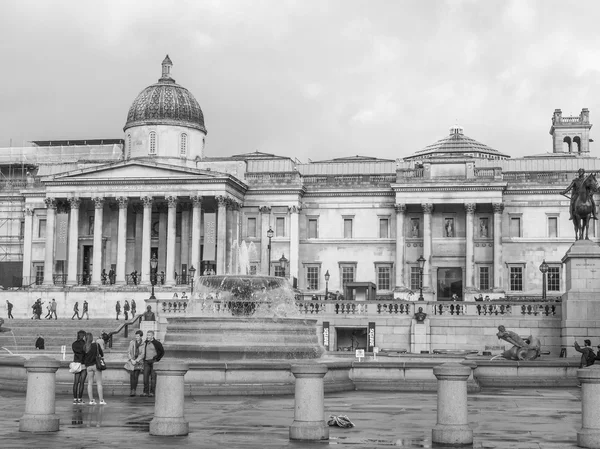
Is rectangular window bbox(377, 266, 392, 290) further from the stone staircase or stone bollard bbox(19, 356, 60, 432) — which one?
stone bollard bbox(19, 356, 60, 432)

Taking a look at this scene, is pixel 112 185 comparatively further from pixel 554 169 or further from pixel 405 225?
pixel 554 169

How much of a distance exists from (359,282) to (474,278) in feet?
29.0

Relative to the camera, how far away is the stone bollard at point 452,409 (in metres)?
18.7

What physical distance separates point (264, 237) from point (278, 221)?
1.78m

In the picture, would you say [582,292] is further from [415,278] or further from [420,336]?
[415,278]

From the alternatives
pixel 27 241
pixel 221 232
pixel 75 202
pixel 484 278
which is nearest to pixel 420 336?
pixel 484 278

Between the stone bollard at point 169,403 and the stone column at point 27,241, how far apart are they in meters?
68.1

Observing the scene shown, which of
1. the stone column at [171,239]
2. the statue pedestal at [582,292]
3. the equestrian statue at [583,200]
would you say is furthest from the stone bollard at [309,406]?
the stone column at [171,239]

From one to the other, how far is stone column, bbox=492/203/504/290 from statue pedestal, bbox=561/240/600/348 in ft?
109

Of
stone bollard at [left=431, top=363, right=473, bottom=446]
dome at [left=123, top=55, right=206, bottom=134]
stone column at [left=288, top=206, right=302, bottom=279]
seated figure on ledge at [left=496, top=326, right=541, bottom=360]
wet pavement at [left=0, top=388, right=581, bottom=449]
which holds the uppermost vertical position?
dome at [left=123, top=55, right=206, bottom=134]

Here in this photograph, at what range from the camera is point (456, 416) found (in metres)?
18.9

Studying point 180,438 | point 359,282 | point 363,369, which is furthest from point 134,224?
point 180,438

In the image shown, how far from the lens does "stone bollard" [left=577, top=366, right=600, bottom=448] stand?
18141 millimetres

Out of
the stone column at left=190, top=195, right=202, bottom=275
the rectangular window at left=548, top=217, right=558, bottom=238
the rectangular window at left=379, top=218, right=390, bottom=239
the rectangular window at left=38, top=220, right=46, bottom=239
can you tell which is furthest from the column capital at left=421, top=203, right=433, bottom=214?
the rectangular window at left=38, top=220, right=46, bottom=239
